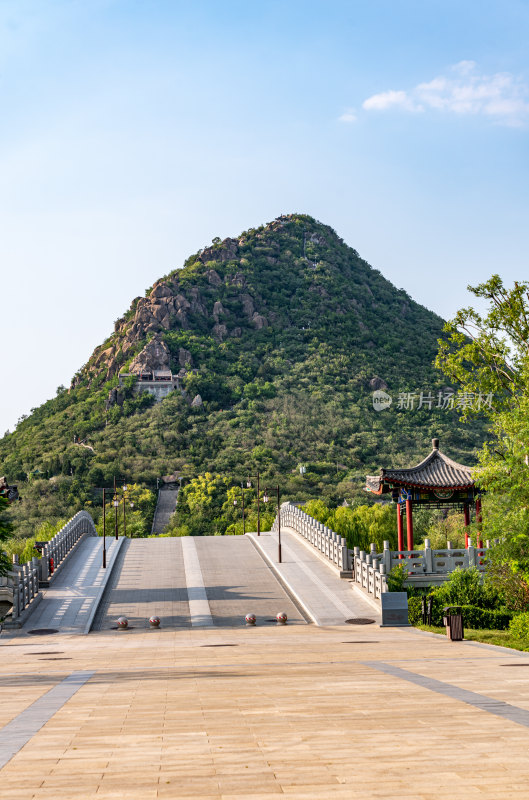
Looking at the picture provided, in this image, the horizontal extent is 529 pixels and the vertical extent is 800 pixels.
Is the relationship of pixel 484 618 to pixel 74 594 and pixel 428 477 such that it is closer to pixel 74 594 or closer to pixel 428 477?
pixel 428 477

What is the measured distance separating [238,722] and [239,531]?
1861 inches

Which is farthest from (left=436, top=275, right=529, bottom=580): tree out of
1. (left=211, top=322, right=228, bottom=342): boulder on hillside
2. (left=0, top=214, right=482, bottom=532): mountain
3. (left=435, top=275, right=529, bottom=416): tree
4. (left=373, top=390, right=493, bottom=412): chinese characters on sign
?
(left=211, top=322, right=228, bottom=342): boulder on hillside

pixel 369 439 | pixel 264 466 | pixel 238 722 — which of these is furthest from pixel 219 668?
pixel 369 439

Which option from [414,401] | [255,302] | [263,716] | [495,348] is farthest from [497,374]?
[255,302]

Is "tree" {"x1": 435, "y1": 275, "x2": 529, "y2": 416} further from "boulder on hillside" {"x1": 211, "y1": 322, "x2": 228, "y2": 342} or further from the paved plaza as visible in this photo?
"boulder on hillside" {"x1": 211, "y1": 322, "x2": 228, "y2": 342}

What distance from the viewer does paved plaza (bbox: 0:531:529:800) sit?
18.7ft

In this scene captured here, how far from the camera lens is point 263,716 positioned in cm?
831

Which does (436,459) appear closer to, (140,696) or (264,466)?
(140,696)

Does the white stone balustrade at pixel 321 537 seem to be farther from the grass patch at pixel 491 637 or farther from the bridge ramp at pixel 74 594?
the bridge ramp at pixel 74 594

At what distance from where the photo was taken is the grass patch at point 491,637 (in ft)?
56.3

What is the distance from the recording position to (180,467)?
269 feet

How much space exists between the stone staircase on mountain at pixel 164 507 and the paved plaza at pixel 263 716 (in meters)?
48.0

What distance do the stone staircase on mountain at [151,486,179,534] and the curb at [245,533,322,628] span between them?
30.4 meters

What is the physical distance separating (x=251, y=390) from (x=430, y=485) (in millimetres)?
73070
